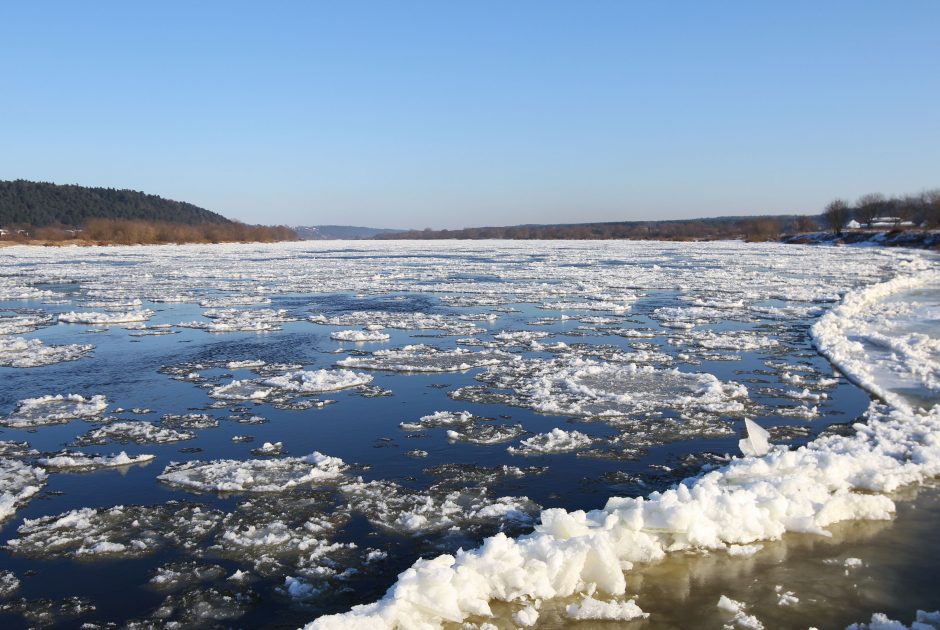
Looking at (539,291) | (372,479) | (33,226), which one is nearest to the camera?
(372,479)

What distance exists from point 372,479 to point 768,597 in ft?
10.9

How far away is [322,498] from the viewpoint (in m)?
5.80

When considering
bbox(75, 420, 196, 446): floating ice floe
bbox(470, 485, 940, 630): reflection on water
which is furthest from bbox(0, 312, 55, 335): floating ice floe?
bbox(470, 485, 940, 630): reflection on water

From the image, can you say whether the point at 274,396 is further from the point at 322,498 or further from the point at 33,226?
the point at 33,226

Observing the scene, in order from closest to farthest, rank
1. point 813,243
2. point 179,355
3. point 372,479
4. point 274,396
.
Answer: point 372,479
point 274,396
point 179,355
point 813,243

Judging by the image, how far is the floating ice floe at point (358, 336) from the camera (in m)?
13.4

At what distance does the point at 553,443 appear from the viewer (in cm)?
704

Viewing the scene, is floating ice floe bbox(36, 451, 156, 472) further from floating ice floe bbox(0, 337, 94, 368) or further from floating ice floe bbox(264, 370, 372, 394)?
floating ice floe bbox(0, 337, 94, 368)

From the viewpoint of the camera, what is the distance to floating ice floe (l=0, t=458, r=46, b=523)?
221 inches

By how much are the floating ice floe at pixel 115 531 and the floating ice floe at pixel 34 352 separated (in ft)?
22.8

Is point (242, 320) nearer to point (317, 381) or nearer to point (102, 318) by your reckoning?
point (102, 318)

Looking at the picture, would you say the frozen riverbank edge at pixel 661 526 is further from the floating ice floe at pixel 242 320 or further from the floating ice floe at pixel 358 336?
the floating ice floe at pixel 242 320

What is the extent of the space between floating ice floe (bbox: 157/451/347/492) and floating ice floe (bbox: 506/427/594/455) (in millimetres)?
1779

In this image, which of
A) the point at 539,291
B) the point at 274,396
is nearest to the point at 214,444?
the point at 274,396
